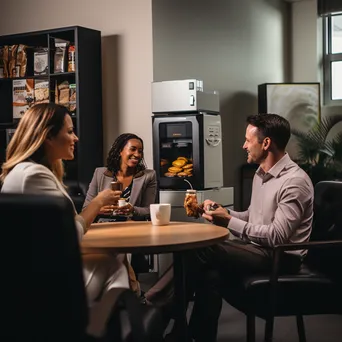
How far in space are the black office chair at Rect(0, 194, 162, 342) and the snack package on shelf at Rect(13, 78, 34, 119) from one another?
403 cm

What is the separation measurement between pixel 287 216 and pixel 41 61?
127 inches

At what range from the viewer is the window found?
7242 mm

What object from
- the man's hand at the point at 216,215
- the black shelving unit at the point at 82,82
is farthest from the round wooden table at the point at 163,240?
the black shelving unit at the point at 82,82

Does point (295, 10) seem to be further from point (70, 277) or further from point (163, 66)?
point (70, 277)

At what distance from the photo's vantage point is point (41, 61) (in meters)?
5.25

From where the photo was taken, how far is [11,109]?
5699 millimetres

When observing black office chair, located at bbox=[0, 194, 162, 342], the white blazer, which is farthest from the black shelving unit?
black office chair, located at bbox=[0, 194, 162, 342]

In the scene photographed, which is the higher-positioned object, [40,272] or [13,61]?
[13,61]

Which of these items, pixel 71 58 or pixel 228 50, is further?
pixel 228 50

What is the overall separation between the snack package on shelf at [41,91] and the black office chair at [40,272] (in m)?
3.90

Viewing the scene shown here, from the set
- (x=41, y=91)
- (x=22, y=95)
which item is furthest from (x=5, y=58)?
(x=41, y=91)

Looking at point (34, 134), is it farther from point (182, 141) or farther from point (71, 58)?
point (71, 58)

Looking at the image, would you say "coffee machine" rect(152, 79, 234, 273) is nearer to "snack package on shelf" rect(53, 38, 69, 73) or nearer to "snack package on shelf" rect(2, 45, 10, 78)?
"snack package on shelf" rect(53, 38, 69, 73)

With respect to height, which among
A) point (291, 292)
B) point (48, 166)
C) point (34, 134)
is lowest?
point (291, 292)
